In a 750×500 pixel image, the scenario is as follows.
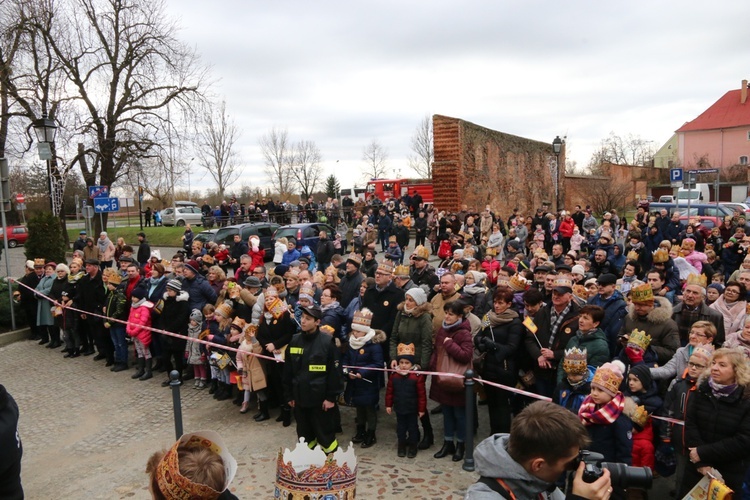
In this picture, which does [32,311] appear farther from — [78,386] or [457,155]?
[457,155]

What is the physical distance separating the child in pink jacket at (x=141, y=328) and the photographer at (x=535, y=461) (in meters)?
8.63

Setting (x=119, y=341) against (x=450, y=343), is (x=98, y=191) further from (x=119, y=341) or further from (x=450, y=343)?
(x=450, y=343)

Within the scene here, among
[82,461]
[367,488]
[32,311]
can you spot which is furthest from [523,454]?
[32,311]

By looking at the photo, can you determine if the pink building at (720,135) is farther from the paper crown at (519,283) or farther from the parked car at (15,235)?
the paper crown at (519,283)

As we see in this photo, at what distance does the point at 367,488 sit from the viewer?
582 centimetres

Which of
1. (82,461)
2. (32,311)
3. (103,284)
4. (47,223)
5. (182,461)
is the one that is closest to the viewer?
(182,461)

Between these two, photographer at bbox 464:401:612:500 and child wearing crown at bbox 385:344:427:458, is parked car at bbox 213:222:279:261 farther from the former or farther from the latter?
photographer at bbox 464:401:612:500

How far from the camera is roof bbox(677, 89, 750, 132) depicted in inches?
2534

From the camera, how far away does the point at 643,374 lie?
5188mm

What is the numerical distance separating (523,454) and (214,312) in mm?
7284

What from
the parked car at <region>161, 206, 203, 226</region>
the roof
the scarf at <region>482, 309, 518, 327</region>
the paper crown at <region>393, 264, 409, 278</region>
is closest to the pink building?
the roof

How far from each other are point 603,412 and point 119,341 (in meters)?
8.87

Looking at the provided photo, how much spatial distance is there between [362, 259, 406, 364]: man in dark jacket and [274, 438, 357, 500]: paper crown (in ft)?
11.4

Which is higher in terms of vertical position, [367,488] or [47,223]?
[47,223]
